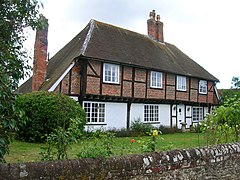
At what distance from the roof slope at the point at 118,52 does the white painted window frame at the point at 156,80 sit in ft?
1.76

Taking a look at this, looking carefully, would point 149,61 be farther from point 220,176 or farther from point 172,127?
point 220,176

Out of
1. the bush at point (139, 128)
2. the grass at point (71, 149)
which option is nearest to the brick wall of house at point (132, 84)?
the bush at point (139, 128)

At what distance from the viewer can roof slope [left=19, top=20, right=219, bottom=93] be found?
16844 millimetres

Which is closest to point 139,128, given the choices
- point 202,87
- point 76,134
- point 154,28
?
point 202,87

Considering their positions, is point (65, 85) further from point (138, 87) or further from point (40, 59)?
point (138, 87)

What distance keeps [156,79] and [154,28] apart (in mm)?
7379

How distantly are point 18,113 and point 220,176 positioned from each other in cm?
452

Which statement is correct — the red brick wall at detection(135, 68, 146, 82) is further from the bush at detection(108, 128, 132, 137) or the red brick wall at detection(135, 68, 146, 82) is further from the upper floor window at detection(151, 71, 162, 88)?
the bush at detection(108, 128, 132, 137)

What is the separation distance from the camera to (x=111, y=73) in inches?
682

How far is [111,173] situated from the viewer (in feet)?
12.6

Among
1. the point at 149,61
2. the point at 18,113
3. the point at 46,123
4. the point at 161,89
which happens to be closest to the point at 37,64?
the point at 46,123

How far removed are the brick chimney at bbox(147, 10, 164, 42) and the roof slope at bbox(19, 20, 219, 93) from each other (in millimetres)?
874

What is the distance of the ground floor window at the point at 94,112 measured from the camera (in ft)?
54.0

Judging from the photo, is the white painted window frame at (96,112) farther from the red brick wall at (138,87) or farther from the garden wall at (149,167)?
the garden wall at (149,167)
